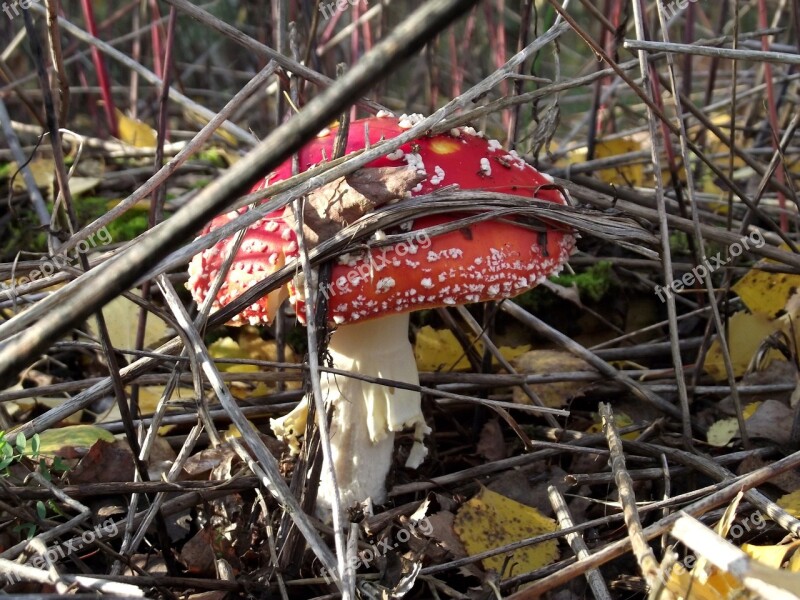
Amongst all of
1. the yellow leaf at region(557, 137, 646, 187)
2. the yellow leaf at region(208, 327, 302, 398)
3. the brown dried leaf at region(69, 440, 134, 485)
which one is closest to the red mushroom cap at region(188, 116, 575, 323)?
the brown dried leaf at region(69, 440, 134, 485)

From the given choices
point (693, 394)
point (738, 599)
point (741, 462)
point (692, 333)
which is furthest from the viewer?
point (692, 333)

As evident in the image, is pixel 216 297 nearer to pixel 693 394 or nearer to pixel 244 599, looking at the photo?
pixel 244 599

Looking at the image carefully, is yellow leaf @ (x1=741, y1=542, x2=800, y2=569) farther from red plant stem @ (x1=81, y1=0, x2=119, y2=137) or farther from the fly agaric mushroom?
red plant stem @ (x1=81, y1=0, x2=119, y2=137)

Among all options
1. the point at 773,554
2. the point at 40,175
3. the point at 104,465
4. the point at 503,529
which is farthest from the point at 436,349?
the point at 40,175

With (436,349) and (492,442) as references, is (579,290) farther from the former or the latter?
(492,442)

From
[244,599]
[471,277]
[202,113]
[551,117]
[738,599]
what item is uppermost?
[202,113]

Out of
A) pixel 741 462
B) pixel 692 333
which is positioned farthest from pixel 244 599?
pixel 692 333
